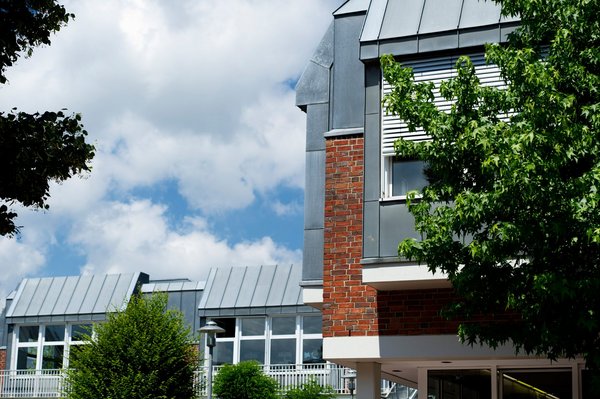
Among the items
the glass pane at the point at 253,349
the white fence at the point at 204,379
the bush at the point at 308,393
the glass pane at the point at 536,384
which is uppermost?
the glass pane at the point at 253,349

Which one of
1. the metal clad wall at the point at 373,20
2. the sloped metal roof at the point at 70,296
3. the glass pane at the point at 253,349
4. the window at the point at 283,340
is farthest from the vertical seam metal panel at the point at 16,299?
the metal clad wall at the point at 373,20

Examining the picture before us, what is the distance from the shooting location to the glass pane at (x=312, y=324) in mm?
36094

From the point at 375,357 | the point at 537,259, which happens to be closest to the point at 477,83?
the point at 537,259

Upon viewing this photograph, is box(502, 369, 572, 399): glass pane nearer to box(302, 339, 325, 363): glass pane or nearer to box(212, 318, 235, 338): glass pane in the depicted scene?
box(302, 339, 325, 363): glass pane

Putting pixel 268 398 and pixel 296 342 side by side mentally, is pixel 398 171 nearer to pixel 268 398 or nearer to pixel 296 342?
pixel 268 398

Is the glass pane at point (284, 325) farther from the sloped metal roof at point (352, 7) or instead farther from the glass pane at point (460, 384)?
the sloped metal roof at point (352, 7)

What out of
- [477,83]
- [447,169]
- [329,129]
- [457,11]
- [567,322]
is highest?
[457,11]

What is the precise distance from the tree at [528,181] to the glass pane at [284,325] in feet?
82.9

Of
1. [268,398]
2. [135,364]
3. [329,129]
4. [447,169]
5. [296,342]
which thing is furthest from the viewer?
[296,342]

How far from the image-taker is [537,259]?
10883mm

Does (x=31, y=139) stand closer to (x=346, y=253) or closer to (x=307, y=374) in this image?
(x=346, y=253)

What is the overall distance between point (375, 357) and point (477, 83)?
16.2 ft

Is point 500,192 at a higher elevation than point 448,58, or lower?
lower

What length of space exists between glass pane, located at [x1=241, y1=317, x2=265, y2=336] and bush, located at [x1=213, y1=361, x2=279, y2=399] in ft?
23.8
